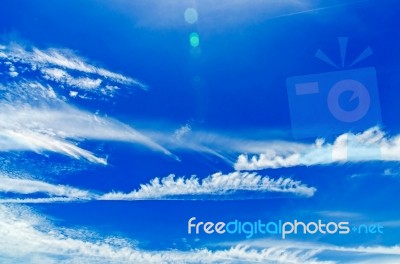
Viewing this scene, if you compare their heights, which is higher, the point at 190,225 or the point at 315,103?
the point at 315,103

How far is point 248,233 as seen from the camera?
369 cm

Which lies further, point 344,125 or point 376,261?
point 344,125

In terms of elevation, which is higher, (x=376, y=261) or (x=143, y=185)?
(x=143, y=185)

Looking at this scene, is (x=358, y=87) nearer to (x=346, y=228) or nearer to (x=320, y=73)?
(x=320, y=73)

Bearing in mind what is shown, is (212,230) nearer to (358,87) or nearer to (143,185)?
(143,185)

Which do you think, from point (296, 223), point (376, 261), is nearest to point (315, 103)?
point (296, 223)

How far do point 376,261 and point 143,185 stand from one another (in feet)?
5.59

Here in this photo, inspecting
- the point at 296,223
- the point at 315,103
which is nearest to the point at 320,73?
the point at 315,103

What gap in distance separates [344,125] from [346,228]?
0.73 m

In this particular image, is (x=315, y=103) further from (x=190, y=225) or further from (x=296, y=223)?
(x=190, y=225)

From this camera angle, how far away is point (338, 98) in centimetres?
383

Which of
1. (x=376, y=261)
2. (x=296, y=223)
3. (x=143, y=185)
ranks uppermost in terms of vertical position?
(x=143, y=185)

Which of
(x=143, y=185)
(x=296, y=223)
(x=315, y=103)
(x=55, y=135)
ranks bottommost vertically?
(x=296, y=223)

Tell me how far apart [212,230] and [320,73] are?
4.52 ft
